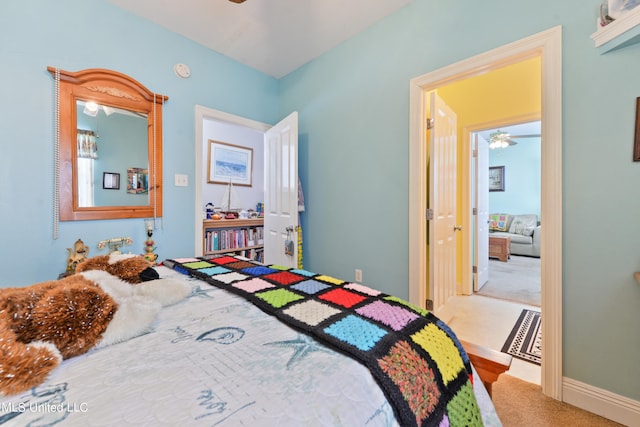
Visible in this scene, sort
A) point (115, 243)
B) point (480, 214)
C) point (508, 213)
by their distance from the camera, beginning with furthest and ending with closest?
point (508, 213) < point (480, 214) < point (115, 243)

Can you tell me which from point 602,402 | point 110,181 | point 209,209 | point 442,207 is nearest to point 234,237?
point 209,209

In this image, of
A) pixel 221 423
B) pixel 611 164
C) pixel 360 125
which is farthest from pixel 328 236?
pixel 221 423

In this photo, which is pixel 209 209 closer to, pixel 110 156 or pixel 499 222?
pixel 110 156

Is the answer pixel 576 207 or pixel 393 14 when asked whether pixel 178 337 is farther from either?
pixel 393 14

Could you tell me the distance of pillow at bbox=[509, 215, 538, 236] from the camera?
5591 mm

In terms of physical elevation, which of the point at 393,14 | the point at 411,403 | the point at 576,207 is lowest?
the point at 411,403

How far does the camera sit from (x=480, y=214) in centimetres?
347

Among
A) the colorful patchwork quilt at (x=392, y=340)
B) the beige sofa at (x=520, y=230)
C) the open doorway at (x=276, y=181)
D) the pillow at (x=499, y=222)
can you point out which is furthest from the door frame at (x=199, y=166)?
the pillow at (x=499, y=222)

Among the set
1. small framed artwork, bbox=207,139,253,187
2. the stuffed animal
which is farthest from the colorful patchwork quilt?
small framed artwork, bbox=207,139,253,187

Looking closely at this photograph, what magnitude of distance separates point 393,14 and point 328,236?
2.09m

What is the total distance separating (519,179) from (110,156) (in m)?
7.97

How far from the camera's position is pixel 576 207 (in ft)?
4.74

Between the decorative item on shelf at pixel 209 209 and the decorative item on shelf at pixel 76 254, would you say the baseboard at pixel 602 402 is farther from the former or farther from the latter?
the decorative item on shelf at pixel 209 209

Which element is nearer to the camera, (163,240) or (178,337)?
(178,337)
